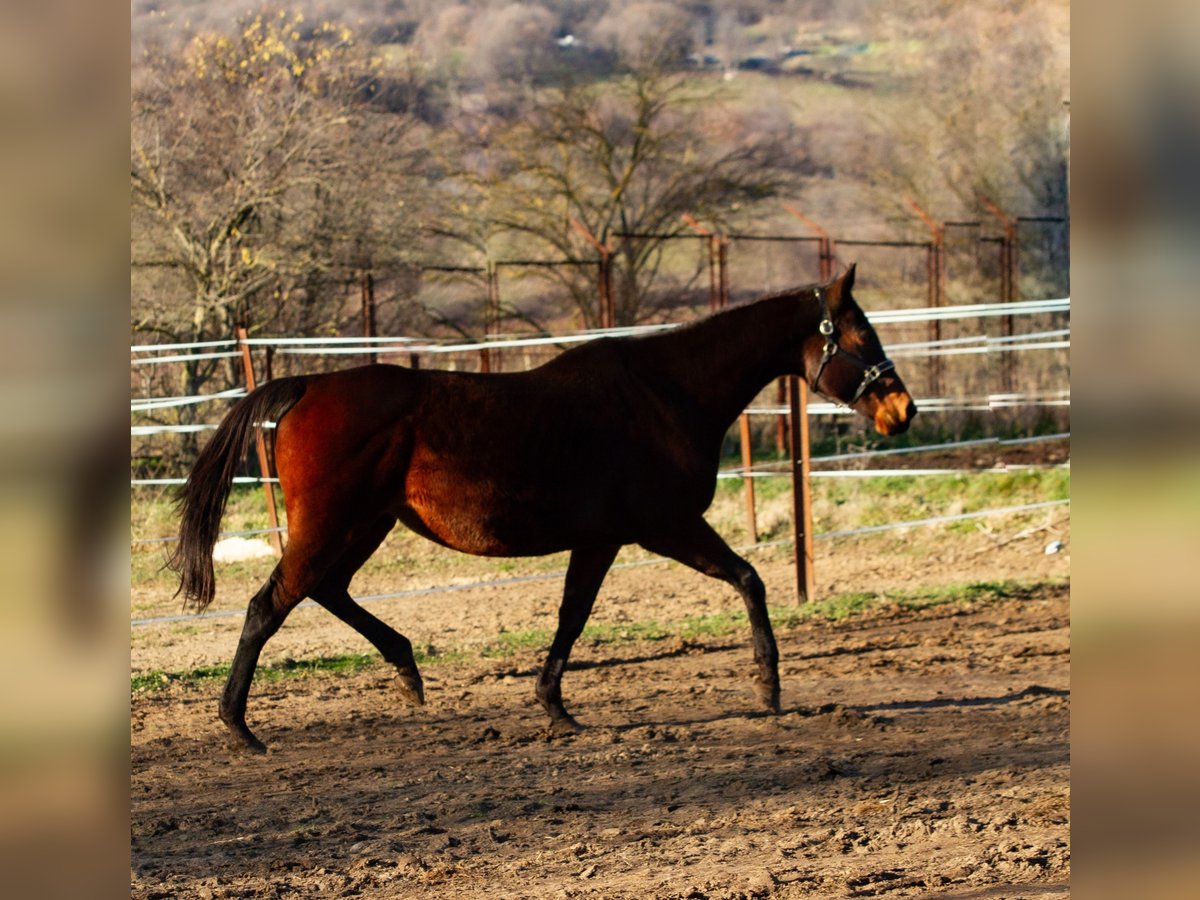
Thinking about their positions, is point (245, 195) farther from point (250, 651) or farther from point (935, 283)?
point (250, 651)

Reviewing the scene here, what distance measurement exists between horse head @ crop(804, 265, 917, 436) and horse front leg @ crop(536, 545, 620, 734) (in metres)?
1.16

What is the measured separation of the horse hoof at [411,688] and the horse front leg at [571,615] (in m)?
0.60

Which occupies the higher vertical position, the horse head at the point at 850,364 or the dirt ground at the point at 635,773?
the horse head at the point at 850,364

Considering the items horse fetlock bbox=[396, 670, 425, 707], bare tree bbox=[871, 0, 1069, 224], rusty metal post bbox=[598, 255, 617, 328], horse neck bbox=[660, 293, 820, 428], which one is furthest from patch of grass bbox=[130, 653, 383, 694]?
bare tree bbox=[871, 0, 1069, 224]

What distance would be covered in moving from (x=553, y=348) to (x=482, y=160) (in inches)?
536

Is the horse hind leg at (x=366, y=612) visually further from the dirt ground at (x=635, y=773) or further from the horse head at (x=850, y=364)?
the horse head at (x=850, y=364)

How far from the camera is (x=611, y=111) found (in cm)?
2492

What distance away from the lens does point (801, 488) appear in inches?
331

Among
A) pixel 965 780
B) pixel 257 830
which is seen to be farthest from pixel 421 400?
pixel 965 780

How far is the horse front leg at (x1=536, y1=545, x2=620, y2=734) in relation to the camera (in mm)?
5473

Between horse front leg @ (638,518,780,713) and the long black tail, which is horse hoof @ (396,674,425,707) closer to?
the long black tail

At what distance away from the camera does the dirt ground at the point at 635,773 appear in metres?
3.69

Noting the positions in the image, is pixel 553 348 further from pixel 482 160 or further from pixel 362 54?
pixel 482 160

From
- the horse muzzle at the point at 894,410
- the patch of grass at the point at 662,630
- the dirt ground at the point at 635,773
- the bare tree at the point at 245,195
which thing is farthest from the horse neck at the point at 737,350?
the bare tree at the point at 245,195
